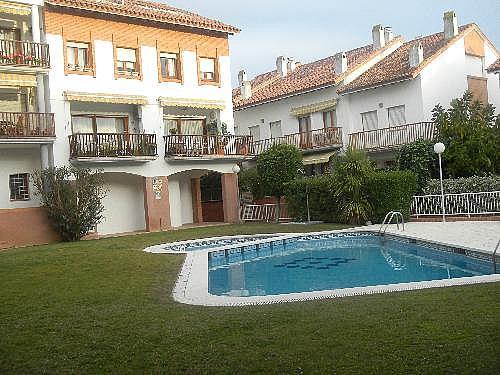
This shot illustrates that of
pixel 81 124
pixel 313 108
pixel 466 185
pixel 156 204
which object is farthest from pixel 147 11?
pixel 466 185

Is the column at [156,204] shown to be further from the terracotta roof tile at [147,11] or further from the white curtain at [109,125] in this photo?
the terracotta roof tile at [147,11]

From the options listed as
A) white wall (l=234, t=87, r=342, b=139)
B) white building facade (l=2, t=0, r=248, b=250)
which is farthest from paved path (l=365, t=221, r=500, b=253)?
white wall (l=234, t=87, r=342, b=139)

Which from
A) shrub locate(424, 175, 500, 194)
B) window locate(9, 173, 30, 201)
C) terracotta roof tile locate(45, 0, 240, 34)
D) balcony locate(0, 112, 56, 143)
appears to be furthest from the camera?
terracotta roof tile locate(45, 0, 240, 34)

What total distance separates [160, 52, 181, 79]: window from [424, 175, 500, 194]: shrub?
13.8 metres

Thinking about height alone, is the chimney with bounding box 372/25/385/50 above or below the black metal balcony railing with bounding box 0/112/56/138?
above

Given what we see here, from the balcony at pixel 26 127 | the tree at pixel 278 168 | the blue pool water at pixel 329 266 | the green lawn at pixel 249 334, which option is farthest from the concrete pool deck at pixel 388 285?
the balcony at pixel 26 127

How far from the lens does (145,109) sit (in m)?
30.4

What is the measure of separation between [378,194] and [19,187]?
1553 cm

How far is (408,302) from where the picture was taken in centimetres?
917

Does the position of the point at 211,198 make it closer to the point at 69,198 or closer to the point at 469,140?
the point at 69,198

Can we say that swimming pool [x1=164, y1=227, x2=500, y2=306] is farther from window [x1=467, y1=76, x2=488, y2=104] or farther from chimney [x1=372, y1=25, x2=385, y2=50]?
chimney [x1=372, y1=25, x2=385, y2=50]

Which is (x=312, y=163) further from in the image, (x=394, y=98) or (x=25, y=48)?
(x=25, y=48)

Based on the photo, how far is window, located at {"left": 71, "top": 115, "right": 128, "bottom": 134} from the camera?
28922 mm

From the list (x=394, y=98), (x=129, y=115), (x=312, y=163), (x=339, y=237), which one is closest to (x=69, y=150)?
(x=129, y=115)
